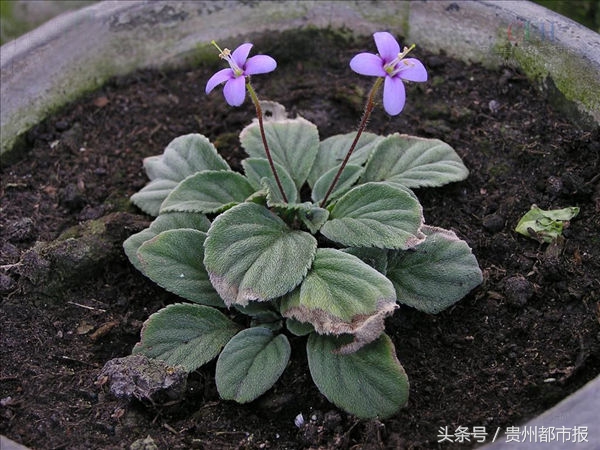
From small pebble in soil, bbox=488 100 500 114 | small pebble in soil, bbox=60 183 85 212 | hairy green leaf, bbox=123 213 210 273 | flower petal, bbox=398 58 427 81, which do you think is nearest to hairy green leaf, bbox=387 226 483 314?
flower petal, bbox=398 58 427 81

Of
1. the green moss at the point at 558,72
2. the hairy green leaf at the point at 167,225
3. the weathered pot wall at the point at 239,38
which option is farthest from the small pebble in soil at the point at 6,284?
the green moss at the point at 558,72

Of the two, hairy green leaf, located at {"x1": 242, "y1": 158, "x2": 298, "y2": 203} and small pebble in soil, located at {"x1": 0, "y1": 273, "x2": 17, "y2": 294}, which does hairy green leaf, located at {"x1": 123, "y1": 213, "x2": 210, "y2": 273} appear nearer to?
hairy green leaf, located at {"x1": 242, "y1": 158, "x2": 298, "y2": 203}

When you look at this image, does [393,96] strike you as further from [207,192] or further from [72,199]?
[72,199]

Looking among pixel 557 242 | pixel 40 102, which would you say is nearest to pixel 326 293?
pixel 557 242

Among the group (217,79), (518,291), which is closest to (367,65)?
(217,79)

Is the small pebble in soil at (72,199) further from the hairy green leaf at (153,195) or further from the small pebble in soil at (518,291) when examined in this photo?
the small pebble in soil at (518,291)

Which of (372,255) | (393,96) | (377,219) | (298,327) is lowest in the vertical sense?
(298,327)
